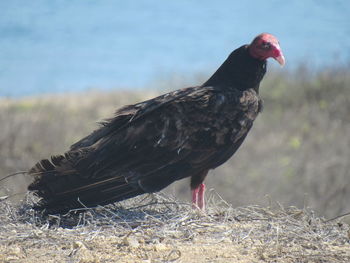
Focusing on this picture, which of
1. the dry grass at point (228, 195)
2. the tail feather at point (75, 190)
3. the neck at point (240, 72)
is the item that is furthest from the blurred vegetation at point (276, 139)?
the tail feather at point (75, 190)

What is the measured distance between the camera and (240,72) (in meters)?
5.94

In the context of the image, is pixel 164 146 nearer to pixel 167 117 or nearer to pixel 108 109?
pixel 167 117

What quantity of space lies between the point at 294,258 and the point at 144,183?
58.4 inches

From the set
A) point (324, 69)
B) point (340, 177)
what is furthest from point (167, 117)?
point (324, 69)

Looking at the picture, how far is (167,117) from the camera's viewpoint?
5379mm

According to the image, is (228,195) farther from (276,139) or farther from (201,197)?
(201,197)

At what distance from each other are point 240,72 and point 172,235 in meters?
2.00

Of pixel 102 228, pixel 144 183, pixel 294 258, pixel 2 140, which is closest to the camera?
pixel 294 258

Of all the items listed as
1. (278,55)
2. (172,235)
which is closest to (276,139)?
(278,55)

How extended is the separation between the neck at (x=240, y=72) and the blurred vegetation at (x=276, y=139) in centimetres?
806

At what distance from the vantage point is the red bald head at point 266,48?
5965 millimetres

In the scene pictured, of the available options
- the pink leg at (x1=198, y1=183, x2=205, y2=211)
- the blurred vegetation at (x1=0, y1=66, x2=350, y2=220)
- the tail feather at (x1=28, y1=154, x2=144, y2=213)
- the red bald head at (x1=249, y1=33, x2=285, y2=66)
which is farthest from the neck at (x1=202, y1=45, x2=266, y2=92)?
the blurred vegetation at (x1=0, y1=66, x2=350, y2=220)

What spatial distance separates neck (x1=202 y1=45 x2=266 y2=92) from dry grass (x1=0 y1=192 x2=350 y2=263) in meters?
1.22

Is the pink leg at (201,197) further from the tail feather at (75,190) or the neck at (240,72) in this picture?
the neck at (240,72)
